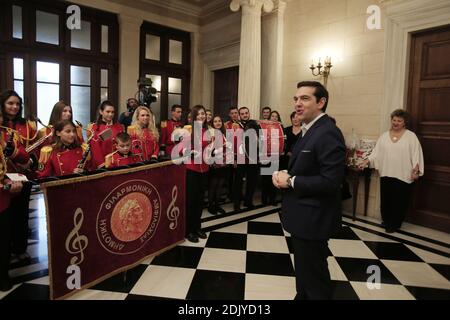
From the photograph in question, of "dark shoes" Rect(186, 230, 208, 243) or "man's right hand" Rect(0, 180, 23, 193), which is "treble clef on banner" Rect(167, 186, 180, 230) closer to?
"dark shoes" Rect(186, 230, 208, 243)

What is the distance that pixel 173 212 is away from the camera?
9.33 feet

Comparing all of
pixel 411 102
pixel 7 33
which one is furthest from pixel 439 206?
pixel 7 33

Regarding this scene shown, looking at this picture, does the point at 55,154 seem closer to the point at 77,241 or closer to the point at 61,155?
the point at 61,155

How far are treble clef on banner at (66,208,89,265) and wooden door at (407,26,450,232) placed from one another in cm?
411

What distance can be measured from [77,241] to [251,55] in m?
4.33

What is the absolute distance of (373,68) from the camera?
4266mm

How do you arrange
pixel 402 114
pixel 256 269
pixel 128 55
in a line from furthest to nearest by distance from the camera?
pixel 128 55 < pixel 402 114 < pixel 256 269

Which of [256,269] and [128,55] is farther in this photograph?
[128,55]

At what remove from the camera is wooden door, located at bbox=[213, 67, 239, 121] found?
6.91m

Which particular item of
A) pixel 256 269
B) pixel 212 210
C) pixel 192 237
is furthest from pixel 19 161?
pixel 212 210

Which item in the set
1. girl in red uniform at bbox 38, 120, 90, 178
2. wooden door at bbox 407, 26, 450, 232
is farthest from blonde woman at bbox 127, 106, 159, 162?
wooden door at bbox 407, 26, 450, 232

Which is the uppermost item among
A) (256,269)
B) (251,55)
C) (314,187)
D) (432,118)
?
(251,55)
